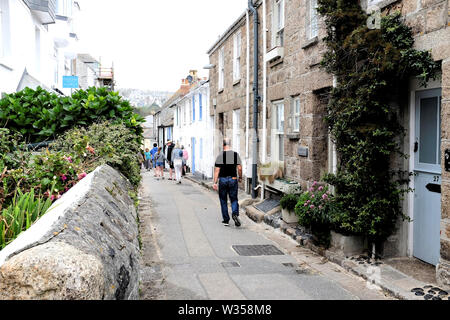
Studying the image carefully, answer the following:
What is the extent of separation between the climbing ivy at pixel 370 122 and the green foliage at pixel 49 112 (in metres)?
4.70

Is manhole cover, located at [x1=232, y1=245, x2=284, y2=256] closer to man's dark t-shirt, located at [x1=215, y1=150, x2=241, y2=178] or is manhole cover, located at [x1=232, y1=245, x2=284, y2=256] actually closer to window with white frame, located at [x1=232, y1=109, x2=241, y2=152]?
man's dark t-shirt, located at [x1=215, y1=150, x2=241, y2=178]

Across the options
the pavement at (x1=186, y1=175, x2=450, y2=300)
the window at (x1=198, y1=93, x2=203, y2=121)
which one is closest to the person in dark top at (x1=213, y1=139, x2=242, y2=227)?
the pavement at (x1=186, y1=175, x2=450, y2=300)

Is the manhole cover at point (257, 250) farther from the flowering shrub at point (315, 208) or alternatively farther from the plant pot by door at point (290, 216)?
the plant pot by door at point (290, 216)

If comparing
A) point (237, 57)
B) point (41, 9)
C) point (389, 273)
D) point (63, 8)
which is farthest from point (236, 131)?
point (63, 8)

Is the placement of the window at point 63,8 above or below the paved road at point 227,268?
above

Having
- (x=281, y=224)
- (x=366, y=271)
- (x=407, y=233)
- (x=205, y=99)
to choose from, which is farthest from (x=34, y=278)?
(x=205, y=99)

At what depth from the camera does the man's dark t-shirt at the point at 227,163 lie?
9312 mm

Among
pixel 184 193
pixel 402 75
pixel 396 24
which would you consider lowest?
pixel 184 193

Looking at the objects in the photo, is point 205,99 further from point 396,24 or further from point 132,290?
point 132,290

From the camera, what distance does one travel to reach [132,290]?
3.21 m

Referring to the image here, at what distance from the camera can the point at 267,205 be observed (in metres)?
10.6

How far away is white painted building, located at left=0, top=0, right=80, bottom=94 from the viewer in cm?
1206

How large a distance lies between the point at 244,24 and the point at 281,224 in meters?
7.78

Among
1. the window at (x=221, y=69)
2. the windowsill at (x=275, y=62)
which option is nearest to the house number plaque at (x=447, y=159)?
the windowsill at (x=275, y=62)
